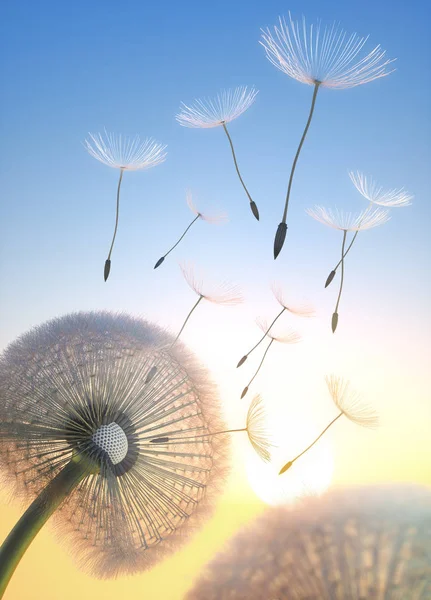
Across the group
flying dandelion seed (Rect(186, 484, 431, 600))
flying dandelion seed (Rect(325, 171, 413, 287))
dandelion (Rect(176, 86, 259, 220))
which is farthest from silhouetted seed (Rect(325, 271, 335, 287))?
flying dandelion seed (Rect(186, 484, 431, 600))

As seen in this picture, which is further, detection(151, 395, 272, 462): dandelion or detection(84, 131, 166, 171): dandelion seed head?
detection(84, 131, 166, 171): dandelion seed head

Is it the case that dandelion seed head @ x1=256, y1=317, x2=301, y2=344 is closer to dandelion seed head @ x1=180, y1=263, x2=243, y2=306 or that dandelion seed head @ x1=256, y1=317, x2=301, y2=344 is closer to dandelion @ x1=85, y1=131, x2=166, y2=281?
dandelion seed head @ x1=180, y1=263, x2=243, y2=306

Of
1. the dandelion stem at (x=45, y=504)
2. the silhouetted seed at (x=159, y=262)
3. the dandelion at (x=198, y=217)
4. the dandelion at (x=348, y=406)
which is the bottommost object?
the dandelion stem at (x=45, y=504)

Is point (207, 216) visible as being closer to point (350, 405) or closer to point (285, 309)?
point (285, 309)

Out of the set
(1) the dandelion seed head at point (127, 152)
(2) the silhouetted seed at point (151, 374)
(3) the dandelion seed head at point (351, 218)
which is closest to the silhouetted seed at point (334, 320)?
(3) the dandelion seed head at point (351, 218)

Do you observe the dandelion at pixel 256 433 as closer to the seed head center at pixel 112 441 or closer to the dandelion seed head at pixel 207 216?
the seed head center at pixel 112 441

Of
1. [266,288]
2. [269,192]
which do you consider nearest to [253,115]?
[269,192]

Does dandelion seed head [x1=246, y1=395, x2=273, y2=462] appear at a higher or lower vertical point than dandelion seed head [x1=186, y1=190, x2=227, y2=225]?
lower

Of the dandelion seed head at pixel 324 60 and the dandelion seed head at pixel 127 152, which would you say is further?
the dandelion seed head at pixel 127 152
